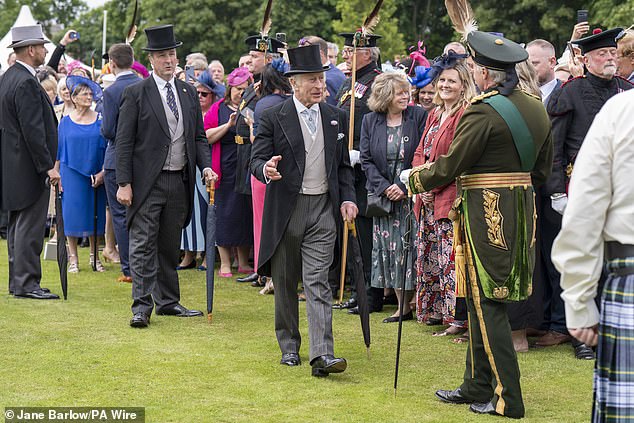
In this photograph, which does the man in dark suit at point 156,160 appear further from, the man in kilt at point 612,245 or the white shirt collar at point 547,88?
the man in kilt at point 612,245

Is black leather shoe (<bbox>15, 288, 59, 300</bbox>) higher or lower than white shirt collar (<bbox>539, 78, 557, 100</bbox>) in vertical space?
lower

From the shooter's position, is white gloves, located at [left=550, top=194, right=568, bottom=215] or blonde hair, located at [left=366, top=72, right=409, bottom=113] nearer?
white gloves, located at [left=550, top=194, right=568, bottom=215]

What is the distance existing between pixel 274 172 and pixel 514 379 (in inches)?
82.1

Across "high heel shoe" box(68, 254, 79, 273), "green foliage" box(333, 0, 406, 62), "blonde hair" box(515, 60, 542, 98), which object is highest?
"green foliage" box(333, 0, 406, 62)

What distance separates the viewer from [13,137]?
31.4 ft

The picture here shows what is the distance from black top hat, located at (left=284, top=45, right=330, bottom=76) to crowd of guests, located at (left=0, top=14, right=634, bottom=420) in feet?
0.23

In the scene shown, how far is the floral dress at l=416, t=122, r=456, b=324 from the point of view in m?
8.02

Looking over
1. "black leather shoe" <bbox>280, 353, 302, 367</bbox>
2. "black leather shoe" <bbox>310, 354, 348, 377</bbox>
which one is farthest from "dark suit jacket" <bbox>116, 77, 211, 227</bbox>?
"black leather shoe" <bbox>310, 354, 348, 377</bbox>

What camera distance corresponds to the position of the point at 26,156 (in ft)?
31.3

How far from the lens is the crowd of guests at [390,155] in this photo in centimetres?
738

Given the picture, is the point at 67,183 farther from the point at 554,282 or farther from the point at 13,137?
the point at 554,282

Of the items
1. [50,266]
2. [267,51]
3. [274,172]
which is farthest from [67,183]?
[274,172]

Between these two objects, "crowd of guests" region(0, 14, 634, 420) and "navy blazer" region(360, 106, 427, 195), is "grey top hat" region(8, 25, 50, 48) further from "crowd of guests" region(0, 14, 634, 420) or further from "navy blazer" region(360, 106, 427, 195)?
"navy blazer" region(360, 106, 427, 195)

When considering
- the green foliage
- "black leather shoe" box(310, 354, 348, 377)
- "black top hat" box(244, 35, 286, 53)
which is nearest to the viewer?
"black leather shoe" box(310, 354, 348, 377)
